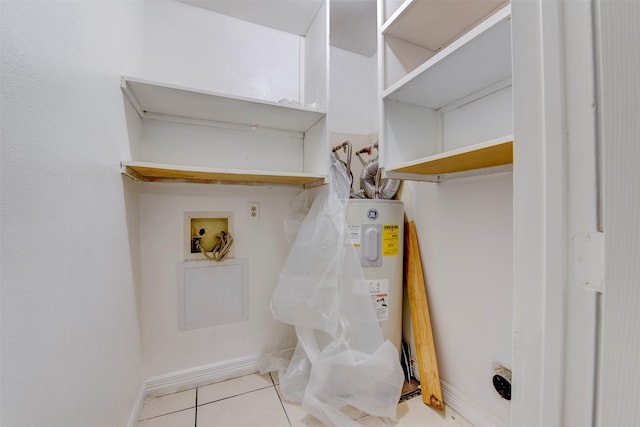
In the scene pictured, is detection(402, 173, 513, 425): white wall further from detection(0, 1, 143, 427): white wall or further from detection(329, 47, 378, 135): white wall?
detection(0, 1, 143, 427): white wall

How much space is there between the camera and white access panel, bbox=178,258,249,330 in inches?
55.7

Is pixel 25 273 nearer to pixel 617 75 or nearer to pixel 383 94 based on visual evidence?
pixel 617 75

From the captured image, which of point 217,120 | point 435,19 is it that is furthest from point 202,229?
point 435,19

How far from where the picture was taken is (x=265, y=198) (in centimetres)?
159

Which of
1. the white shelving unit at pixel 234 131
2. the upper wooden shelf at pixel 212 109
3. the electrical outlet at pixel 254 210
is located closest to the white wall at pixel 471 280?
the white shelving unit at pixel 234 131

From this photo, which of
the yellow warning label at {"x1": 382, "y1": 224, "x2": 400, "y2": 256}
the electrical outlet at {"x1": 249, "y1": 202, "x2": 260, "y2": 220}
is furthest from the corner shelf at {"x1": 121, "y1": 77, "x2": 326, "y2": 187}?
the yellow warning label at {"x1": 382, "y1": 224, "x2": 400, "y2": 256}

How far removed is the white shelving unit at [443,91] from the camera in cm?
89

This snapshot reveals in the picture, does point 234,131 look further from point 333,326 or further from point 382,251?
point 333,326

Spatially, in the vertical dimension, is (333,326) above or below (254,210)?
below

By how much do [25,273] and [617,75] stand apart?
0.94 metres

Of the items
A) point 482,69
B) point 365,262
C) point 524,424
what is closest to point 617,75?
point 524,424

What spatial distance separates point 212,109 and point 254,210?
0.59 meters

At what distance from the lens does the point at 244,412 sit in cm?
123

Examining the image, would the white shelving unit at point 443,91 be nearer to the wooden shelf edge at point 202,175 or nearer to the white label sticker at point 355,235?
the white label sticker at point 355,235
